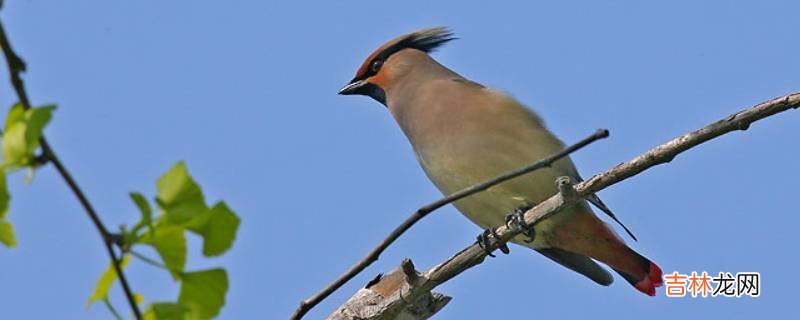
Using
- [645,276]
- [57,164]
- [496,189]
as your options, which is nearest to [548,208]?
[496,189]

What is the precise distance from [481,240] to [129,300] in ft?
10.0

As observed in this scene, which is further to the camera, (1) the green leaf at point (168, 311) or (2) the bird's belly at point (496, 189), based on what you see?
(2) the bird's belly at point (496, 189)

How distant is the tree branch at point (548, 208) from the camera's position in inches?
116

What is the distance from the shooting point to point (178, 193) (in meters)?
1.19

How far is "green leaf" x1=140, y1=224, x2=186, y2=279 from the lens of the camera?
1193mm

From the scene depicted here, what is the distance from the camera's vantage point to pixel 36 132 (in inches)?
40.4

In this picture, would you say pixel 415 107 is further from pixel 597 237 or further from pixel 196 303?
pixel 196 303

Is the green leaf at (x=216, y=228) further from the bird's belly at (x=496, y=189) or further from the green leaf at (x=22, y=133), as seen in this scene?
the bird's belly at (x=496, y=189)

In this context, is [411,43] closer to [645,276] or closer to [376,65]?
[376,65]

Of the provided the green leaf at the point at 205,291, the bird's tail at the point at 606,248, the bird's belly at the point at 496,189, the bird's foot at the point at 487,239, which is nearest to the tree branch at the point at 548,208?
the bird's foot at the point at 487,239

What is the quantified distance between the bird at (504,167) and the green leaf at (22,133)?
10.6ft

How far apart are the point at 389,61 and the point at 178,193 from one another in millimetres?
4425

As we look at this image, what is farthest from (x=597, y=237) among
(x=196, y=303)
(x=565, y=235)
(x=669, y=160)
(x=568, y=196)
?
(x=196, y=303)

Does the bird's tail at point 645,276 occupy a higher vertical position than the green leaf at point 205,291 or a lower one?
higher
